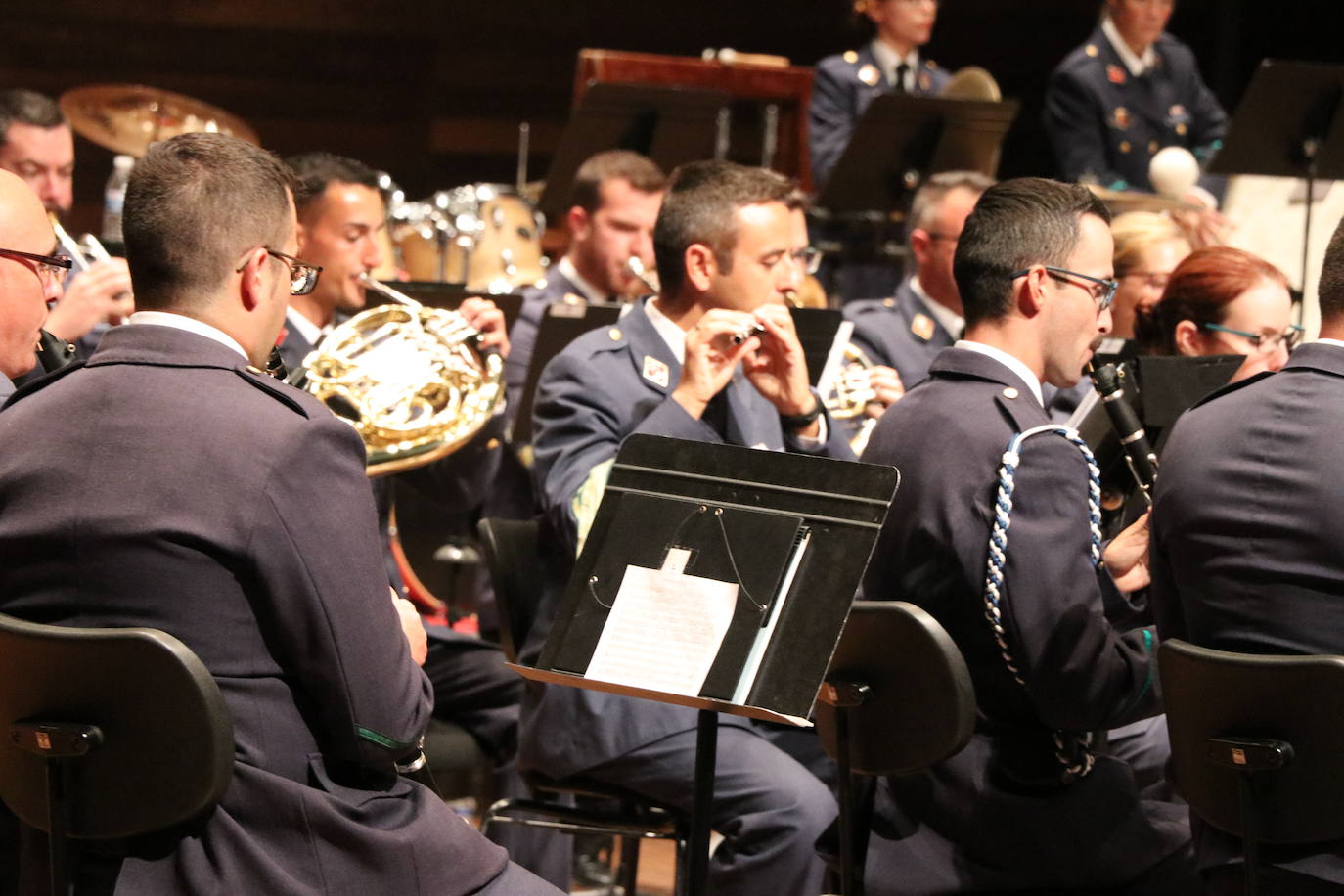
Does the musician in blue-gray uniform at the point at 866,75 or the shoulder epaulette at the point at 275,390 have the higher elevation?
the shoulder epaulette at the point at 275,390

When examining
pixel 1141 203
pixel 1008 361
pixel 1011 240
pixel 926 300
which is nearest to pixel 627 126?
pixel 926 300

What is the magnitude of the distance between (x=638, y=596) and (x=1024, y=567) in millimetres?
597

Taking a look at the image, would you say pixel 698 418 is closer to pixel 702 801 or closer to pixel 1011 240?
pixel 1011 240

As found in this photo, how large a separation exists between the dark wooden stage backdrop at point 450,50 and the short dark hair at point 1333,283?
20.5ft

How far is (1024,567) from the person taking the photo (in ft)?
7.91

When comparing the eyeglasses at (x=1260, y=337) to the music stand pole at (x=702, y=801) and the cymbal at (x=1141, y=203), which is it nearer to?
the music stand pole at (x=702, y=801)

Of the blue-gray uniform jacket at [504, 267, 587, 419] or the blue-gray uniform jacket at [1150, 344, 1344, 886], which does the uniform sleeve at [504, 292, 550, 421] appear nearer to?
the blue-gray uniform jacket at [504, 267, 587, 419]

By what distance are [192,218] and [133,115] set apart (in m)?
4.51

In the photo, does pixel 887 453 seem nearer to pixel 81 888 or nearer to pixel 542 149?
pixel 81 888

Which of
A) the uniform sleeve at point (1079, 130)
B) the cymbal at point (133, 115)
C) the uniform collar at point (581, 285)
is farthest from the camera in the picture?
the uniform sleeve at point (1079, 130)

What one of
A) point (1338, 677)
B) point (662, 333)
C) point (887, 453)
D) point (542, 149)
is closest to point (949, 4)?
point (542, 149)

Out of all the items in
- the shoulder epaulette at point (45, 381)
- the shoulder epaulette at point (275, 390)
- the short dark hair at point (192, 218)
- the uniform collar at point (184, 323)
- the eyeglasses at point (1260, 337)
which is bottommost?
the eyeglasses at point (1260, 337)

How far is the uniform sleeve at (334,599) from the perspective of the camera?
6.30 ft

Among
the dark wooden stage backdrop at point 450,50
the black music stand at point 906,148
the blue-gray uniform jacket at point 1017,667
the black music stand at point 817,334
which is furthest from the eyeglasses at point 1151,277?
the dark wooden stage backdrop at point 450,50
